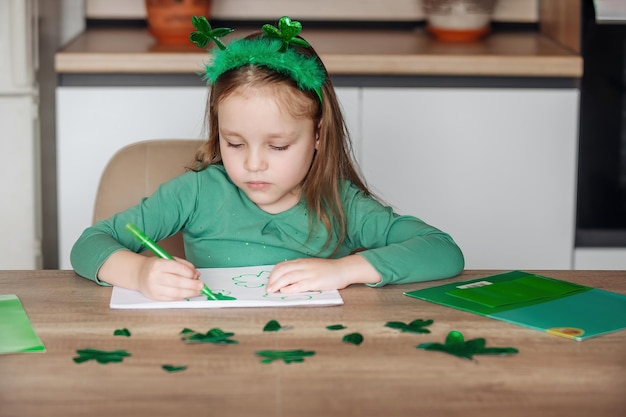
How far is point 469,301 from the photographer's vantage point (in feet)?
4.09

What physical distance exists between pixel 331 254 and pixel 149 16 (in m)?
1.24

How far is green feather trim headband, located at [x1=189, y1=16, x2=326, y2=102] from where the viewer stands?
1.47 meters

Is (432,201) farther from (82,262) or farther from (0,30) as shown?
(82,262)

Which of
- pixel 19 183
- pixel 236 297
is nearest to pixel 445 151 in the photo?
pixel 19 183

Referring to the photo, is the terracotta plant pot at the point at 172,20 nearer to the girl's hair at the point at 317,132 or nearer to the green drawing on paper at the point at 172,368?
the girl's hair at the point at 317,132

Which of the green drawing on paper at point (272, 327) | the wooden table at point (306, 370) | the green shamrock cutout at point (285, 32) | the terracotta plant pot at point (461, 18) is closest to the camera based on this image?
the wooden table at point (306, 370)

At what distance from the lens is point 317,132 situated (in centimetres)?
160

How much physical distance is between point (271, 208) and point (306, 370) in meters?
0.68

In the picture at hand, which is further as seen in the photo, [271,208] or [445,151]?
[445,151]

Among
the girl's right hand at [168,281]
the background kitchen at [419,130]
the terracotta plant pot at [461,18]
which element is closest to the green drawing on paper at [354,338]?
the girl's right hand at [168,281]

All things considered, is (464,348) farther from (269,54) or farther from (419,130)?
(419,130)

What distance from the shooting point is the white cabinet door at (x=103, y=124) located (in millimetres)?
2463

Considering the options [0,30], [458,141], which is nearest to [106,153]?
[0,30]

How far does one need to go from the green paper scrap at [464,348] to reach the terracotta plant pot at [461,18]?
176 centimetres
